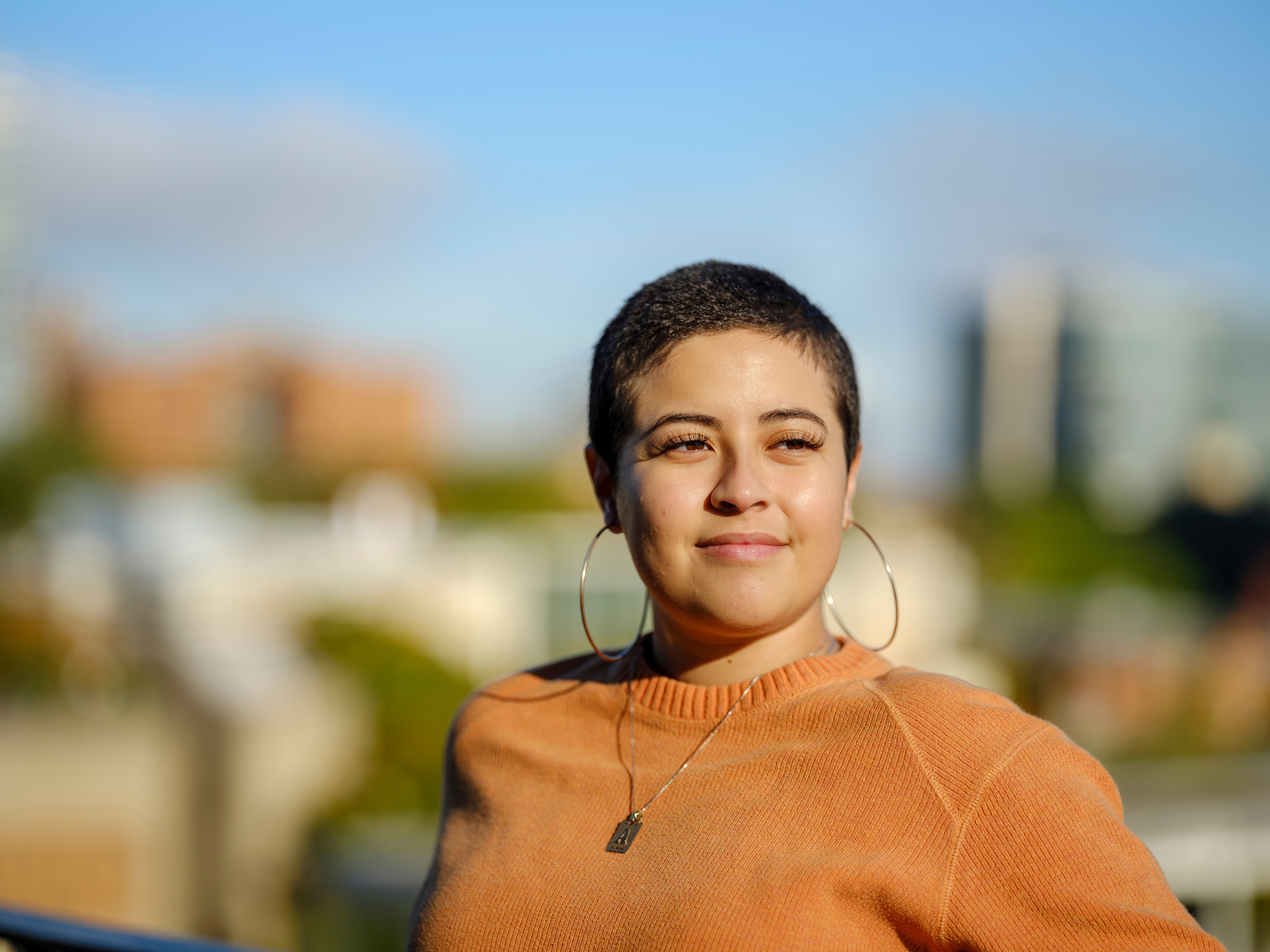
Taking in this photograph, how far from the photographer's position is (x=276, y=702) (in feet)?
38.9

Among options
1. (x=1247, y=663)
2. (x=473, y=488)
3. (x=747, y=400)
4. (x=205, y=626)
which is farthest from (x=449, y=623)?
(x=473, y=488)

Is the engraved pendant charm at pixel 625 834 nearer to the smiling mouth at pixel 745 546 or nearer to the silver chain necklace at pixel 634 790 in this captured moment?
the silver chain necklace at pixel 634 790

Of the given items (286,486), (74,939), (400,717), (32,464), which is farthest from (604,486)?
(286,486)

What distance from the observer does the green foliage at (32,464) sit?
82.6 feet

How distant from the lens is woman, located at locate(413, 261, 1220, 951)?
4.04ft

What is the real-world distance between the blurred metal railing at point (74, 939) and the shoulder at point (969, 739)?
1022 millimetres

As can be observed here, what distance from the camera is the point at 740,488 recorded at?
1446mm

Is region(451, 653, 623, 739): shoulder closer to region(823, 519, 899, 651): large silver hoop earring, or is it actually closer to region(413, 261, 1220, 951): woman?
region(413, 261, 1220, 951): woman

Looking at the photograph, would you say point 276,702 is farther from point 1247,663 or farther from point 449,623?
point 1247,663

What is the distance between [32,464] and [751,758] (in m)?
29.8

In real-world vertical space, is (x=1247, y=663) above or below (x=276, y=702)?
below

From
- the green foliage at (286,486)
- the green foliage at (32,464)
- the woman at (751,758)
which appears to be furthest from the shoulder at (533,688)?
the green foliage at (286,486)

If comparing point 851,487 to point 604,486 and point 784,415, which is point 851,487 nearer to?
point 784,415

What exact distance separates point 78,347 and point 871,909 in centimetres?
5306
